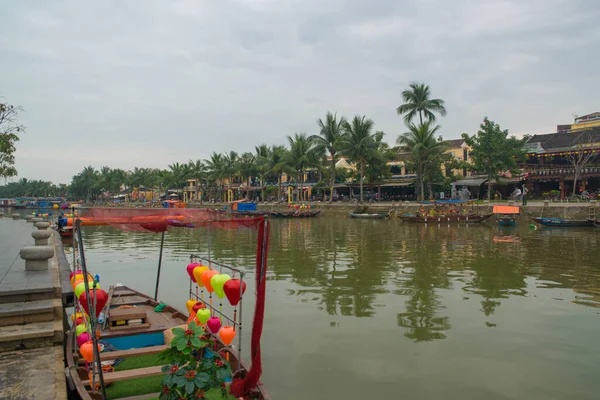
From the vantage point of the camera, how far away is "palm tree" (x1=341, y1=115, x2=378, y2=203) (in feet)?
136

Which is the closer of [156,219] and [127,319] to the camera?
[156,219]

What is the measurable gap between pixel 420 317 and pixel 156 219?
616cm

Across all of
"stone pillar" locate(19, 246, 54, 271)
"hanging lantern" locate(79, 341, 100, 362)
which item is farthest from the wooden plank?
"stone pillar" locate(19, 246, 54, 271)

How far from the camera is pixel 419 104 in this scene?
41.7 metres

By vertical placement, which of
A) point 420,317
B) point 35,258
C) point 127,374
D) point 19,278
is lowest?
point 420,317

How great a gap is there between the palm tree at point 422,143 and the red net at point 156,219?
35.9 metres

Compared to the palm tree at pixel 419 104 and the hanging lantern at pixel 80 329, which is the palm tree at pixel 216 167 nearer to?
the palm tree at pixel 419 104

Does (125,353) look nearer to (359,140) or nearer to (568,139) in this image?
(359,140)

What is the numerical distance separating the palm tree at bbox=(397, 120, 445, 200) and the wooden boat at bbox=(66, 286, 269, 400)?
3496 centimetres

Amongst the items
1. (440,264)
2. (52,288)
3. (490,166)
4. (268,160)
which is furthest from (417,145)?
(52,288)

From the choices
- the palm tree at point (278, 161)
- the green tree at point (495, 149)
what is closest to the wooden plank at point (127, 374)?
the green tree at point (495, 149)

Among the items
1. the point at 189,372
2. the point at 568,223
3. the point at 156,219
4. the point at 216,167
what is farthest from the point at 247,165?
the point at 189,372

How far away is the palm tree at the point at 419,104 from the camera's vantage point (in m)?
41.2

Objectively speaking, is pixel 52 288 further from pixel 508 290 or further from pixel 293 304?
pixel 508 290
